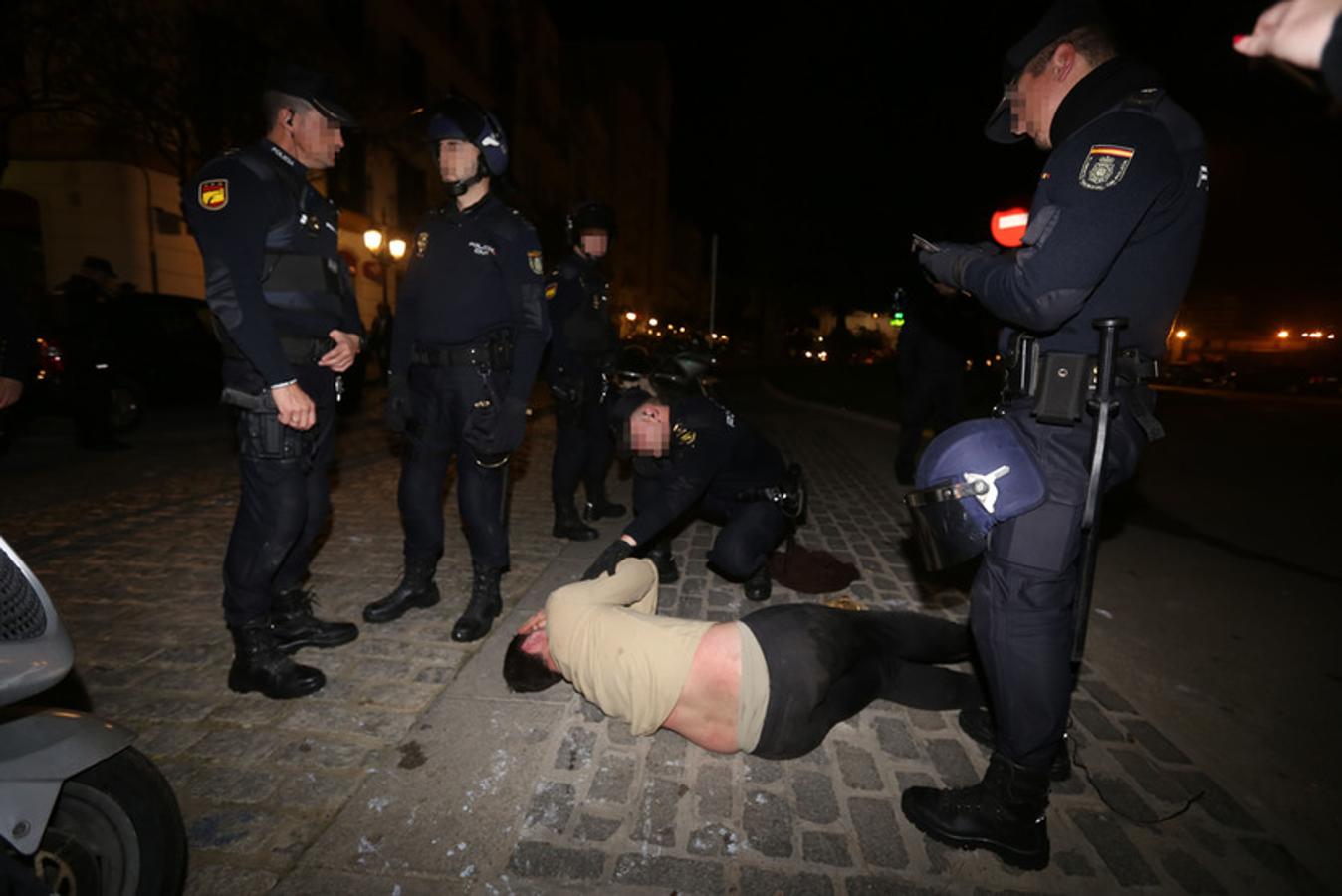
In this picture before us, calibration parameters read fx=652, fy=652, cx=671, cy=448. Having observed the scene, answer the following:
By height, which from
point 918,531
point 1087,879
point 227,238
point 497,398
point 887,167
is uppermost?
point 887,167

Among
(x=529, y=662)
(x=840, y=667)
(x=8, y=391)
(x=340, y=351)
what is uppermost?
(x=340, y=351)

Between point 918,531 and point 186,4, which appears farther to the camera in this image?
point 186,4

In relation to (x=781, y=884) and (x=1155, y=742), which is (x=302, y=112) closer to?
(x=781, y=884)

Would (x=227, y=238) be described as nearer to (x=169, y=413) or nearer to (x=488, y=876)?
(x=488, y=876)

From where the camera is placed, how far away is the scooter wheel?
53.6 inches

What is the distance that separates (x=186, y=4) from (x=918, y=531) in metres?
17.7

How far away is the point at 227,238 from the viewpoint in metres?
2.38

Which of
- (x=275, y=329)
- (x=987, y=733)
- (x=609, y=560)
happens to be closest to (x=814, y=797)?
(x=987, y=733)

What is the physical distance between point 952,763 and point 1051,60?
239 centimetres

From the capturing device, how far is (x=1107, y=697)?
2.96 meters

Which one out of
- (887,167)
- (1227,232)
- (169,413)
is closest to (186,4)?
(169,413)

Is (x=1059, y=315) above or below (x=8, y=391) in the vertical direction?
above

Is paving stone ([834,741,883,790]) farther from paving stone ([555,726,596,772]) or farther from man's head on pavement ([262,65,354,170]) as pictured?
man's head on pavement ([262,65,354,170])

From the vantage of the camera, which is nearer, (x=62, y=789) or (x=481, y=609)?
(x=62, y=789)
